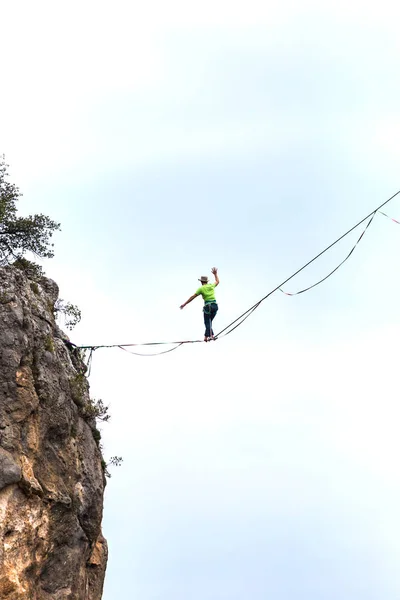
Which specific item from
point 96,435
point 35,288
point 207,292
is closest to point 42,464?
point 96,435

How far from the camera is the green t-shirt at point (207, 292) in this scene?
3425 cm

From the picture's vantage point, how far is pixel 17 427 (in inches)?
1123

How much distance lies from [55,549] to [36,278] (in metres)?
10.5

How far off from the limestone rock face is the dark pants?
16.9ft

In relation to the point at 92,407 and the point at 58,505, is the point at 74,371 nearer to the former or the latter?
the point at 92,407

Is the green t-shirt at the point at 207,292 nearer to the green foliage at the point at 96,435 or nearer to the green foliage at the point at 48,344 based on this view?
the green foliage at the point at 48,344

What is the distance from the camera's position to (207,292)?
34.2m

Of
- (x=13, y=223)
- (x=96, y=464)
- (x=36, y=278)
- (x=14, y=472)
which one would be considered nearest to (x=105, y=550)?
(x=96, y=464)

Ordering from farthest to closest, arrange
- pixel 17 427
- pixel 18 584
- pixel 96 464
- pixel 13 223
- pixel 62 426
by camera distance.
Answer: pixel 13 223 → pixel 96 464 → pixel 62 426 → pixel 17 427 → pixel 18 584

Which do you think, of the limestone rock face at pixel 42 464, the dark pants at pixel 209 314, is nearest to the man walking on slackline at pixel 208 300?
the dark pants at pixel 209 314

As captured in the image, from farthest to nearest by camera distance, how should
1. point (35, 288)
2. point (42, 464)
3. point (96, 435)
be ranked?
1. point (96, 435)
2. point (35, 288)
3. point (42, 464)

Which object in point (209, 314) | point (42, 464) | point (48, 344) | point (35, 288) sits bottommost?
point (42, 464)

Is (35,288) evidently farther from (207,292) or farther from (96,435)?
(207,292)

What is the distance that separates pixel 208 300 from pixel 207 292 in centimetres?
30
